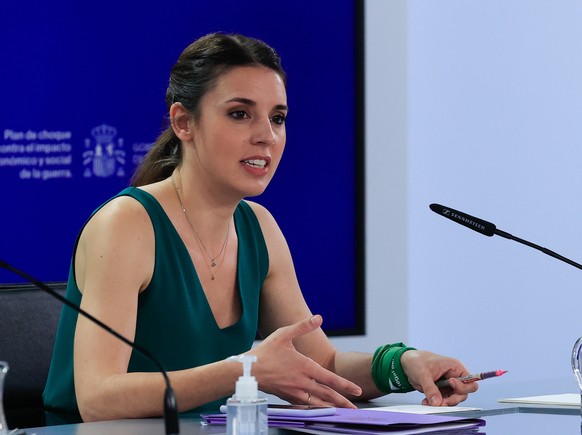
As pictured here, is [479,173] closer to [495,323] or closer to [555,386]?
[495,323]

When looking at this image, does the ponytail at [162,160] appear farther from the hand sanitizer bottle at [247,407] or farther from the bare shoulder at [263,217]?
the hand sanitizer bottle at [247,407]

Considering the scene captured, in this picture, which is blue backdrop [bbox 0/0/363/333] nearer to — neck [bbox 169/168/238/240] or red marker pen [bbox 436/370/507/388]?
neck [bbox 169/168/238/240]

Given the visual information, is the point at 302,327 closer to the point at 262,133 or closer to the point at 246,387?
the point at 246,387

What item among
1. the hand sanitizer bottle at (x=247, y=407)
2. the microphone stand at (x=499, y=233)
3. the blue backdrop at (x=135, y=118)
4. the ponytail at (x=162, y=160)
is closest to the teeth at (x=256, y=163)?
the ponytail at (x=162, y=160)

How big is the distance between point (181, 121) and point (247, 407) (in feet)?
3.39

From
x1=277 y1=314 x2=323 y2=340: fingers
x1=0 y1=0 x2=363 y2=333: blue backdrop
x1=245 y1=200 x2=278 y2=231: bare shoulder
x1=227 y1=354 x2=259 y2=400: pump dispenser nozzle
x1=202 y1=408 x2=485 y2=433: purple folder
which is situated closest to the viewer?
x1=227 y1=354 x2=259 y2=400: pump dispenser nozzle

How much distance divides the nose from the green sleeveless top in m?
0.23

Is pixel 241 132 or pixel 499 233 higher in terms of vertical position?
pixel 241 132

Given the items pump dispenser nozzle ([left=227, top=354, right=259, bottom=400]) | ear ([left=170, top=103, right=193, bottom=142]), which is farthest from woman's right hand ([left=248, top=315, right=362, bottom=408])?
ear ([left=170, top=103, right=193, bottom=142])

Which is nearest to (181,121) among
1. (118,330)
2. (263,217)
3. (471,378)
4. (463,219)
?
(263,217)

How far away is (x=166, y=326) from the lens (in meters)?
2.07

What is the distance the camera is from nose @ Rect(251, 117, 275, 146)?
2111 millimetres

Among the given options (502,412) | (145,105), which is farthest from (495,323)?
(502,412)

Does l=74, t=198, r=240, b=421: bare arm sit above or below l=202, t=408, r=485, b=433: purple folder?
above
